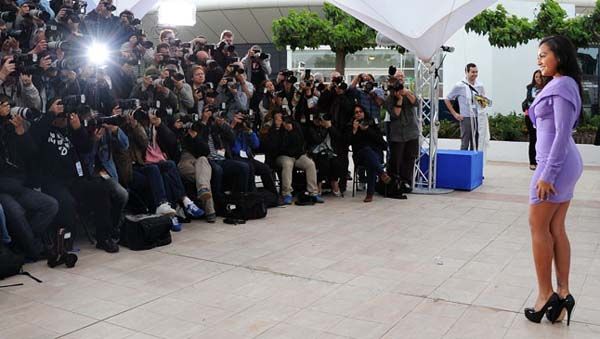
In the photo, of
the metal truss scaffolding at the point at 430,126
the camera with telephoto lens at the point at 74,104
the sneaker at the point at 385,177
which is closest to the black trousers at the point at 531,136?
the metal truss scaffolding at the point at 430,126

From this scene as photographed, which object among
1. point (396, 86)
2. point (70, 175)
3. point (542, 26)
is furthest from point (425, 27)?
point (542, 26)

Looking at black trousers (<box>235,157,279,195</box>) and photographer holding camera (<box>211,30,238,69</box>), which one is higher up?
photographer holding camera (<box>211,30,238,69</box>)

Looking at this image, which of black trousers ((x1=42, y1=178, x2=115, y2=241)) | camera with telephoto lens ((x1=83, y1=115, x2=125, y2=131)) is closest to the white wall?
camera with telephoto lens ((x1=83, y1=115, x2=125, y2=131))

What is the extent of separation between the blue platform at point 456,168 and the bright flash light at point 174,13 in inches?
309

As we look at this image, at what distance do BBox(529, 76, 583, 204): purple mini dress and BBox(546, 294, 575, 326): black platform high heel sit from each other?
2.20 feet

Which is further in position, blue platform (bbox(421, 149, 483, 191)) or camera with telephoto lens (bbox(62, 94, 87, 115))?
blue platform (bbox(421, 149, 483, 191))

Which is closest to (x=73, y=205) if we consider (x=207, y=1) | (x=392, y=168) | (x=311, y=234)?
(x=311, y=234)

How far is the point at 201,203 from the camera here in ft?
24.8

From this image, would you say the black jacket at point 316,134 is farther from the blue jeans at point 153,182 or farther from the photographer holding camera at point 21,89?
the photographer holding camera at point 21,89

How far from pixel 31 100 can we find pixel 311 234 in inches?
125

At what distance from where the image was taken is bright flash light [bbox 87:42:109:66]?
269 inches

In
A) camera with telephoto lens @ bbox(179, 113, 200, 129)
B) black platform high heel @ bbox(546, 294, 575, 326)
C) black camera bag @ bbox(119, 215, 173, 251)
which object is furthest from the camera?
camera with telephoto lens @ bbox(179, 113, 200, 129)

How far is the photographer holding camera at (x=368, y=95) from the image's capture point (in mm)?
9500

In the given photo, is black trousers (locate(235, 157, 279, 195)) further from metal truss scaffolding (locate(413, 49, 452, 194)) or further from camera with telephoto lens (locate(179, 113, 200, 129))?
metal truss scaffolding (locate(413, 49, 452, 194))
